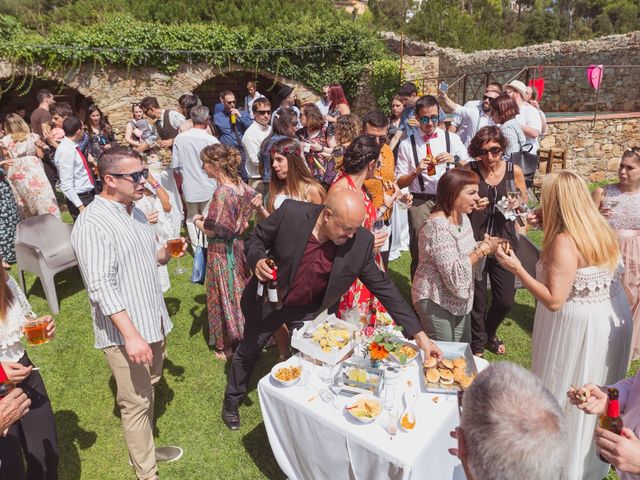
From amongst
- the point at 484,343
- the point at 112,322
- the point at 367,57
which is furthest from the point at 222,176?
the point at 367,57

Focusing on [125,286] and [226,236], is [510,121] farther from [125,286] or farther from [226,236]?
[125,286]

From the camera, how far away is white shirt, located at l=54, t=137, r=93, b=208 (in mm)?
5703

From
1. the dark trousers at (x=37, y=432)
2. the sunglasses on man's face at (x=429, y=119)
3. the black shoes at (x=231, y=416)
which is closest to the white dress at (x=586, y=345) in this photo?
the black shoes at (x=231, y=416)

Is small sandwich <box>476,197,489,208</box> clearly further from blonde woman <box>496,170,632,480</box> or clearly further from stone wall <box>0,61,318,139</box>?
stone wall <box>0,61,318,139</box>

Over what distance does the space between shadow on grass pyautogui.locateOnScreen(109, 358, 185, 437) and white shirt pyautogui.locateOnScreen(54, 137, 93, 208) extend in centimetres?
284

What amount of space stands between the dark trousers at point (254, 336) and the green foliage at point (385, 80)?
13.9 m

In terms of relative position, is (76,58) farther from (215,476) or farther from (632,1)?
(632,1)

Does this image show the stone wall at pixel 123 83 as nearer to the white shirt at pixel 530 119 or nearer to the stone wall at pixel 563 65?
the stone wall at pixel 563 65

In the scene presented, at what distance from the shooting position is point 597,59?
17562 millimetres

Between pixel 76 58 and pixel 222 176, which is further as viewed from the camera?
pixel 76 58

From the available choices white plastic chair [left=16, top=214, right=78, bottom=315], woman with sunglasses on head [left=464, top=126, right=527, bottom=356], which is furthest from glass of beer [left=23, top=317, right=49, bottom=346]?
woman with sunglasses on head [left=464, top=126, right=527, bottom=356]

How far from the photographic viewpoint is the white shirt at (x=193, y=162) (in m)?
5.86

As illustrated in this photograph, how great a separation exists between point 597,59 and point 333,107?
1478 centimetres

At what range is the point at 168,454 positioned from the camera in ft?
10.8
